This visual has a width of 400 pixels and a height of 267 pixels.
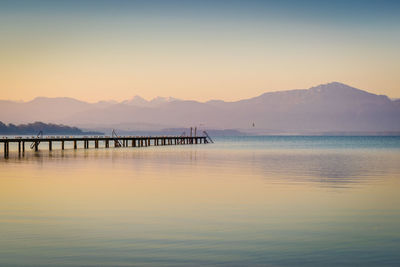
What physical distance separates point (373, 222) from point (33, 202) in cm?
1414

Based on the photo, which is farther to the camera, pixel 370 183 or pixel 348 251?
pixel 370 183

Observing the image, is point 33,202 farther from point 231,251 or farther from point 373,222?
point 373,222

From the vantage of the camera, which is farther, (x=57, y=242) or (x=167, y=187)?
(x=167, y=187)

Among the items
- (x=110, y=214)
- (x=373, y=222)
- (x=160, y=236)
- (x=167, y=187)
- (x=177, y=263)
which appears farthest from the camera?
(x=167, y=187)

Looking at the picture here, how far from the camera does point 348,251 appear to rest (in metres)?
13.6

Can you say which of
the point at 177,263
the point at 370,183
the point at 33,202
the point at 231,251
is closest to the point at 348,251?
the point at 231,251

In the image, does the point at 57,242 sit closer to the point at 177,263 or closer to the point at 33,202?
the point at 177,263

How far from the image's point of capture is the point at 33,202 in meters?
22.6

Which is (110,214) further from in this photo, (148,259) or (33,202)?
(148,259)

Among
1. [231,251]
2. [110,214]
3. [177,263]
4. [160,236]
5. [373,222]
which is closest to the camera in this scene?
[177,263]

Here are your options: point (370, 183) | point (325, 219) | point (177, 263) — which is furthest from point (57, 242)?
point (370, 183)

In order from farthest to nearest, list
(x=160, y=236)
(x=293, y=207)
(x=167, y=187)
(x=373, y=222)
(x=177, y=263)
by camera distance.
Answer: (x=167, y=187), (x=293, y=207), (x=373, y=222), (x=160, y=236), (x=177, y=263)

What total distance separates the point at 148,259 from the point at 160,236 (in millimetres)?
2829

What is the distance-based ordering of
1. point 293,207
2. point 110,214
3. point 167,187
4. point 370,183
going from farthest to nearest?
point 370,183
point 167,187
point 293,207
point 110,214
